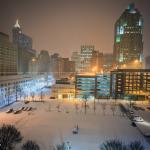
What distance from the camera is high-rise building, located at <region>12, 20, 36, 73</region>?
92750 millimetres

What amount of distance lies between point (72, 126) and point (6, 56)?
52.8 meters

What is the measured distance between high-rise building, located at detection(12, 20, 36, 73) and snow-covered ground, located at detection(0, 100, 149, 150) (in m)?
67.7

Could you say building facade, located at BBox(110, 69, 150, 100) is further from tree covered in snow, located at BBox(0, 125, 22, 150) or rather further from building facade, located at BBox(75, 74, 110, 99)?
tree covered in snow, located at BBox(0, 125, 22, 150)

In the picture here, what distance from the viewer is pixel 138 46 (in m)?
88.8

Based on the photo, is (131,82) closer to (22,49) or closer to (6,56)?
(6,56)

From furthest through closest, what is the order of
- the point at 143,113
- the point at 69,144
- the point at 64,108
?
1. the point at 64,108
2. the point at 143,113
3. the point at 69,144

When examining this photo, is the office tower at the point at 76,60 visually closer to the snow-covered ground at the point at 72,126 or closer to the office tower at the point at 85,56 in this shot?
the office tower at the point at 85,56

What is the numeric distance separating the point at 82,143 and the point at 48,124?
6.14m

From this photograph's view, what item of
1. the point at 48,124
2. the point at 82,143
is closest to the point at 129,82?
the point at 48,124

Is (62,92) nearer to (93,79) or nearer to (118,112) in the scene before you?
(93,79)

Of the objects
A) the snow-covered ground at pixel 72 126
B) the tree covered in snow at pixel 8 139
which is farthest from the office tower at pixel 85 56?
the tree covered in snow at pixel 8 139

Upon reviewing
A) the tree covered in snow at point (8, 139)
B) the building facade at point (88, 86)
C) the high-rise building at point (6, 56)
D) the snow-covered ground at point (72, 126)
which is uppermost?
the high-rise building at point (6, 56)

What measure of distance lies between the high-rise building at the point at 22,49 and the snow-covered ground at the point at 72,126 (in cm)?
6767

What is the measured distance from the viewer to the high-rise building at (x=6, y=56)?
6263 cm
